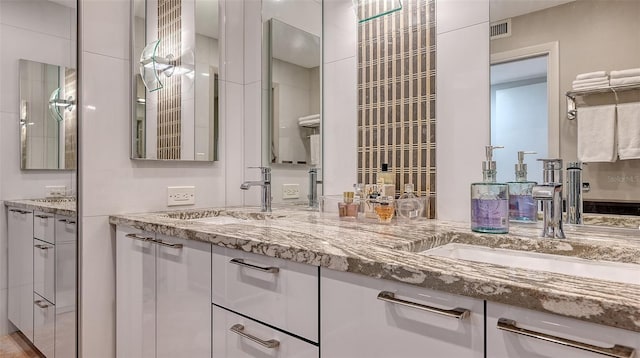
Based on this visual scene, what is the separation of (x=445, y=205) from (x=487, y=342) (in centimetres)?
75

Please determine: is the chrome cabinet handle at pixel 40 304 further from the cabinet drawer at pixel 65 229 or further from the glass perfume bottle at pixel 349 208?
the glass perfume bottle at pixel 349 208

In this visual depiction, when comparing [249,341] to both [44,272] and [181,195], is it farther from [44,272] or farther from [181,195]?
[44,272]

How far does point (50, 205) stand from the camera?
5.28 ft

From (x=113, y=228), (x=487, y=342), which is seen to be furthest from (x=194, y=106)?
(x=487, y=342)

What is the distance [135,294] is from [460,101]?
1.37m

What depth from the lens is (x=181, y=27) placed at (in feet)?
5.81

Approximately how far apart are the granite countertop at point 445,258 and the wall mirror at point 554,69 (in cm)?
16

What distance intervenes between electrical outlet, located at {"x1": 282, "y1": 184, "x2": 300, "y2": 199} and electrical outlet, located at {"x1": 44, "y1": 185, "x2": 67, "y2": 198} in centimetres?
91

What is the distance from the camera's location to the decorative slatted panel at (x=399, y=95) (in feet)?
4.49

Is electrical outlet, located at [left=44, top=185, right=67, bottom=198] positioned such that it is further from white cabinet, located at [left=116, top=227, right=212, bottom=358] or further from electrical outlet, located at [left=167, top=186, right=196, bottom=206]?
electrical outlet, located at [left=167, top=186, right=196, bottom=206]

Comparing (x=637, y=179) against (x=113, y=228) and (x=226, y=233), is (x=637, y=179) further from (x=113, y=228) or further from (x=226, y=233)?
(x=113, y=228)

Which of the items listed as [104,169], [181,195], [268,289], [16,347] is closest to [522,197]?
[268,289]

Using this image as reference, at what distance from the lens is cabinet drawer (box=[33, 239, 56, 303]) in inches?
64.3

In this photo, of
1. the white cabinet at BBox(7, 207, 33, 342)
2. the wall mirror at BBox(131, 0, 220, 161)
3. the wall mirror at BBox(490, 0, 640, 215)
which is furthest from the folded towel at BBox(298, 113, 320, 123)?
the white cabinet at BBox(7, 207, 33, 342)
